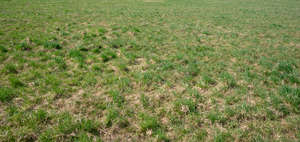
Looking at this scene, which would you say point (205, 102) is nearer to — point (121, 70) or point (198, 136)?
point (198, 136)

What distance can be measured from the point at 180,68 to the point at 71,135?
424cm

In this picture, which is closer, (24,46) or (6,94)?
(6,94)

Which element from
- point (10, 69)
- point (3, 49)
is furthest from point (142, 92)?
point (3, 49)

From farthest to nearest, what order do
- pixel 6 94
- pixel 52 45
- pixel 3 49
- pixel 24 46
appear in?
1. pixel 52 45
2. pixel 24 46
3. pixel 3 49
4. pixel 6 94

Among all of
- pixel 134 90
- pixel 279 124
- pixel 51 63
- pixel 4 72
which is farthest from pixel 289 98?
pixel 4 72

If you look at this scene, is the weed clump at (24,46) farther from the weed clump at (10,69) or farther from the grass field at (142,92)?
the weed clump at (10,69)

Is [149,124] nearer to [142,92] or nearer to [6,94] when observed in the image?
[142,92]

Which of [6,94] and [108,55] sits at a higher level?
[108,55]

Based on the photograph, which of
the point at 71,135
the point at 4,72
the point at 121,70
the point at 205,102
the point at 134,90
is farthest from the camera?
the point at 121,70

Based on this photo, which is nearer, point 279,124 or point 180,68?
point 279,124

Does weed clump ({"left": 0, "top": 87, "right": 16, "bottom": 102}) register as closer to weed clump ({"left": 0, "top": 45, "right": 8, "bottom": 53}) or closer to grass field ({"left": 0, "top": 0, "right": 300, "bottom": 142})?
grass field ({"left": 0, "top": 0, "right": 300, "bottom": 142})

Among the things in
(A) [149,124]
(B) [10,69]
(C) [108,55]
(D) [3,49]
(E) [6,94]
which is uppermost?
(D) [3,49]

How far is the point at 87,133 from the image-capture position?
3.32 metres

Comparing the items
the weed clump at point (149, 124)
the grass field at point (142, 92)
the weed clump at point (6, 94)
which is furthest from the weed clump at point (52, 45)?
the weed clump at point (149, 124)
